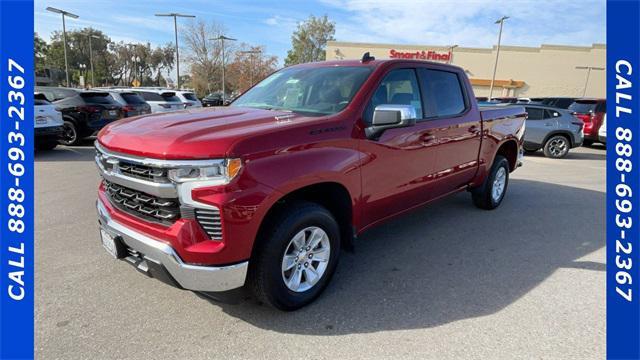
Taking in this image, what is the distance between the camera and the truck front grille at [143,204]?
256cm

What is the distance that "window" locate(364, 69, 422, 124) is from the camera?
3.46m

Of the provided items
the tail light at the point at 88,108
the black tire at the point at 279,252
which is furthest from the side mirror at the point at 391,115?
the tail light at the point at 88,108

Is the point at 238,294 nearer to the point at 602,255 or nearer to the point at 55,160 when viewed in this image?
the point at 602,255

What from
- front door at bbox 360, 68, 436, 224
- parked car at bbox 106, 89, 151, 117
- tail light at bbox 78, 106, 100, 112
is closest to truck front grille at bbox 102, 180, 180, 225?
front door at bbox 360, 68, 436, 224

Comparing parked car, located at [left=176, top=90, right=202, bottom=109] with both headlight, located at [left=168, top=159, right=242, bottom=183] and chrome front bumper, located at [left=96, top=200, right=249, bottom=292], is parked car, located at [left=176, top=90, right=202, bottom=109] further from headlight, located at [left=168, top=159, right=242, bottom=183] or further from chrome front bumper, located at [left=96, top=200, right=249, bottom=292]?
headlight, located at [left=168, top=159, right=242, bottom=183]

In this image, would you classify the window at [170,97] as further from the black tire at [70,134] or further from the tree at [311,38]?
the tree at [311,38]

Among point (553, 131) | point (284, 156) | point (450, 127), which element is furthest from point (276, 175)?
point (553, 131)

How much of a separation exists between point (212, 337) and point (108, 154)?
150cm

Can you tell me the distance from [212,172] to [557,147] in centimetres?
1281

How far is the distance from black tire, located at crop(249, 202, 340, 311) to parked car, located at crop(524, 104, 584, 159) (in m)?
11.7

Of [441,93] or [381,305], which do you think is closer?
[381,305]

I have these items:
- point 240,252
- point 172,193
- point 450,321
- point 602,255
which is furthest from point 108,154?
point 602,255

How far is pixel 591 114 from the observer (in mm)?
13961

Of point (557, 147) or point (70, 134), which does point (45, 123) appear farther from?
point (557, 147)
